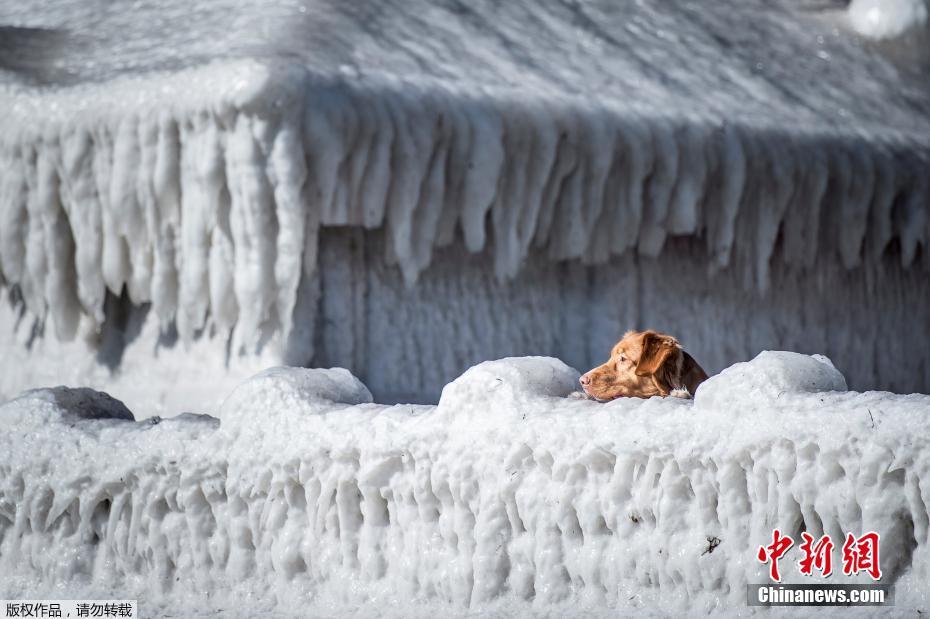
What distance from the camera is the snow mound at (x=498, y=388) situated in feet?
11.6

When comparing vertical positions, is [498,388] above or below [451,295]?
above

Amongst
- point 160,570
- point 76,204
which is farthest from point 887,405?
point 76,204

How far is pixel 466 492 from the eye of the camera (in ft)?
11.7

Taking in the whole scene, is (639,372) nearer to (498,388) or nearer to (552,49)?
(498,388)

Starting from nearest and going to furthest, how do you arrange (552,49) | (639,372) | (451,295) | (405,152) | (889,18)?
(639,372) < (405,152) < (451,295) < (552,49) < (889,18)

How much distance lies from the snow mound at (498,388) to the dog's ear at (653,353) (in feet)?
0.80

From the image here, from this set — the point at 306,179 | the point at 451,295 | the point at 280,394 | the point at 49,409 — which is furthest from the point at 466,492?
the point at 451,295

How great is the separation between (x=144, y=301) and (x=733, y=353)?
2.82m

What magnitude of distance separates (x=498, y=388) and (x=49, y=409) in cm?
159

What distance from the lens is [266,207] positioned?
5.60m

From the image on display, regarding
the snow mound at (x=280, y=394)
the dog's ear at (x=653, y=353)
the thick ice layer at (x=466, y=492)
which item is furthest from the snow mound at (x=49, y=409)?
the dog's ear at (x=653, y=353)

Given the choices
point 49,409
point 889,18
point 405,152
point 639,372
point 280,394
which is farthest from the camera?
point 889,18

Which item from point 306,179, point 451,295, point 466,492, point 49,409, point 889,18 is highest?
point 889,18

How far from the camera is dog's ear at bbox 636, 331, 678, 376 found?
3.72 meters
